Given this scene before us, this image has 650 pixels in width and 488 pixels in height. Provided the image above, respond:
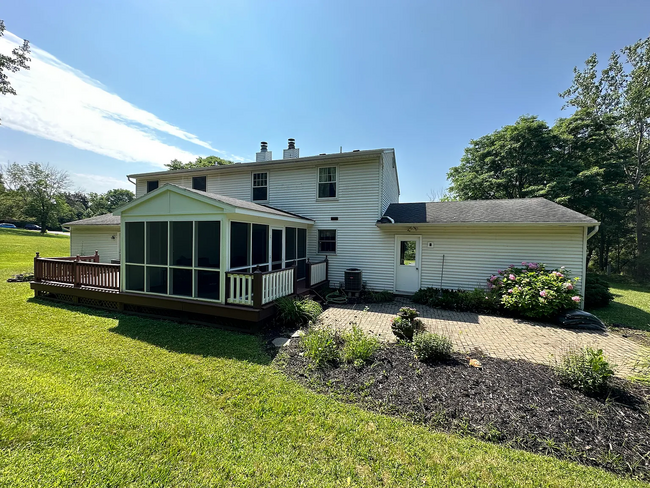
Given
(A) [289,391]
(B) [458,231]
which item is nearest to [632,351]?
(B) [458,231]

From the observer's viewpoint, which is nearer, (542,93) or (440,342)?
(440,342)

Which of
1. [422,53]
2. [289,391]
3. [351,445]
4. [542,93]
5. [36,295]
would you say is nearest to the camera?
[351,445]

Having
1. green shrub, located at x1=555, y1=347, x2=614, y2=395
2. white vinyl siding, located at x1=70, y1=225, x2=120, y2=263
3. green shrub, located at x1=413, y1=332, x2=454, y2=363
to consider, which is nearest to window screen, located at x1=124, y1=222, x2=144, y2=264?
green shrub, located at x1=413, y1=332, x2=454, y2=363

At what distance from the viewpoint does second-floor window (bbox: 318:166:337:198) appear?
34.5 feet

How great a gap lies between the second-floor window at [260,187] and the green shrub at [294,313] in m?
6.19

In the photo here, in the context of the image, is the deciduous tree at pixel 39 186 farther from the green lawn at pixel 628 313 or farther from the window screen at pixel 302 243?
the green lawn at pixel 628 313

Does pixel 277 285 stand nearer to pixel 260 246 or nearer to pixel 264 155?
pixel 260 246

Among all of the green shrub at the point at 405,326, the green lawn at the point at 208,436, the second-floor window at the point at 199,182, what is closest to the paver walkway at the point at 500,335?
the green shrub at the point at 405,326

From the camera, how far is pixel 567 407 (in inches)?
124

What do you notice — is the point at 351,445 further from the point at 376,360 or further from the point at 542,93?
the point at 542,93

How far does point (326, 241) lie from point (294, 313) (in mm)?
4919

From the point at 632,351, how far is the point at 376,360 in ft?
17.6

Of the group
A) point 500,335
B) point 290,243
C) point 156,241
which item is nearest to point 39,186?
point 156,241

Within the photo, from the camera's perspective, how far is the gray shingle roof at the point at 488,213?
8234mm
